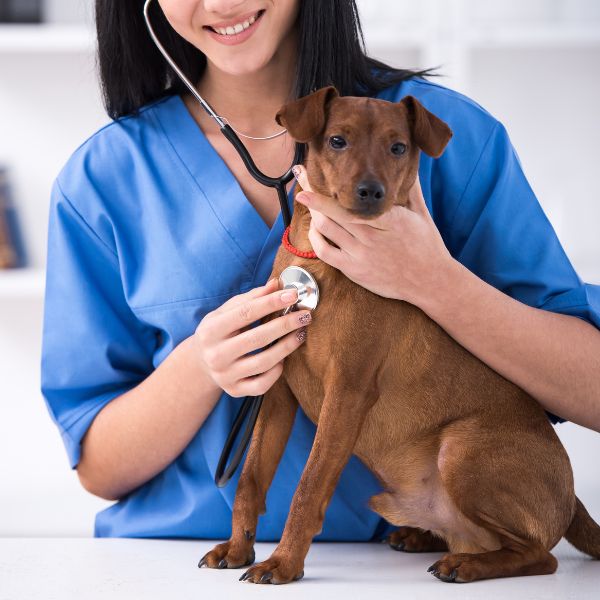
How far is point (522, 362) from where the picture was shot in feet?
4.43

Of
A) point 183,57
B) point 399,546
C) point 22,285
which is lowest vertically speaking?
point 22,285

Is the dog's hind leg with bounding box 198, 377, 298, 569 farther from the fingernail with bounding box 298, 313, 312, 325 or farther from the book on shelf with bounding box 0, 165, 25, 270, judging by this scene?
the book on shelf with bounding box 0, 165, 25, 270

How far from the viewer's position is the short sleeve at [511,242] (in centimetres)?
144

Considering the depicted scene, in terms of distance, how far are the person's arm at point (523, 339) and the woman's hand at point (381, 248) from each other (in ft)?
0.10

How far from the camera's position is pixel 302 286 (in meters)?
1.28

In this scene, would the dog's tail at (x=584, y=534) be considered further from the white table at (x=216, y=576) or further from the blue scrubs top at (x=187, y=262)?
the blue scrubs top at (x=187, y=262)

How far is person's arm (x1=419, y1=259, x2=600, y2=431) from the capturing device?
1.31 metres

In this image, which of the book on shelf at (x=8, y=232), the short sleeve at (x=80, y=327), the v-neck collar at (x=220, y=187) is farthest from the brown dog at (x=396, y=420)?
the book on shelf at (x=8, y=232)

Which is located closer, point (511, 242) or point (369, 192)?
point (369, 192)

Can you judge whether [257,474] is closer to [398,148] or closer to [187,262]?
[187,262]

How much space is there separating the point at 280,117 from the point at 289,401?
0.41 meters

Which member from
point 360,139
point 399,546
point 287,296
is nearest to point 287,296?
point 287,296

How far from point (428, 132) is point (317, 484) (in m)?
0.49

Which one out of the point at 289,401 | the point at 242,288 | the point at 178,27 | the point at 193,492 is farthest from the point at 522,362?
the point at 178,27
